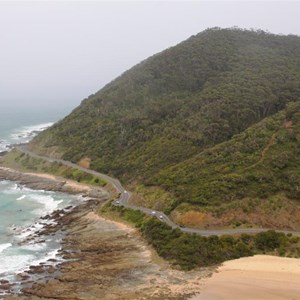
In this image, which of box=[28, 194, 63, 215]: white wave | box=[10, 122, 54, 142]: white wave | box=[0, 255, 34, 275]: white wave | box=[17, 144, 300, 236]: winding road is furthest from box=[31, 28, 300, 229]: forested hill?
Result: box=[10, 122, 54, 142]: white wave

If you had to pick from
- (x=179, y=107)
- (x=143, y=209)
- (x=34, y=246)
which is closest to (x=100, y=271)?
(x=34, y=246)

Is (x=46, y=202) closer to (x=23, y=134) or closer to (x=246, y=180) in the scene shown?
(x=246, y=180)

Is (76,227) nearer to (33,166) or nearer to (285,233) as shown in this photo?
(285,233)

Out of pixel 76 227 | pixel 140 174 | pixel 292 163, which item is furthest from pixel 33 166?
pixel 292 163

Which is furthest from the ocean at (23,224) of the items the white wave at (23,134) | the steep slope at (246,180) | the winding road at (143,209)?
the white wave at (23,134)

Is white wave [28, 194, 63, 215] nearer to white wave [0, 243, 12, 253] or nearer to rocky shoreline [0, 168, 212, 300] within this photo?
rocky shoreline [0, 168, 212, 300]
